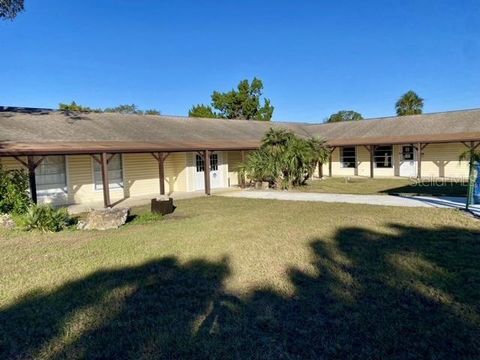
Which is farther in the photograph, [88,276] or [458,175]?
[458,175]

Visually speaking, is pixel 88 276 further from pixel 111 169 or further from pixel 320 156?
pixel 320 156

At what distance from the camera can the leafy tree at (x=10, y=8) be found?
15.6 m

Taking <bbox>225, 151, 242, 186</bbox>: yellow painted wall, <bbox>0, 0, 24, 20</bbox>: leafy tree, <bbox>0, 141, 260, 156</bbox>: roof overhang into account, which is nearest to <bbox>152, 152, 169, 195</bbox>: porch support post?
<bbox>0, 141, 260, 156</bbox>: roof overhang

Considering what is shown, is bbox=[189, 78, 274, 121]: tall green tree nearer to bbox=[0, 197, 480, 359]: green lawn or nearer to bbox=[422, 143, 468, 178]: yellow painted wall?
bbox=[422, 143, 468, 178]: yellow painted wall

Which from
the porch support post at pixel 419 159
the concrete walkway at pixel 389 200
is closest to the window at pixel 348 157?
the porch support post at pixel 419 159

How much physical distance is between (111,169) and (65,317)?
1216 cm

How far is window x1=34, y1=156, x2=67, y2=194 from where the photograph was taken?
1355 centimetres

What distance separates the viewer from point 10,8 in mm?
15789

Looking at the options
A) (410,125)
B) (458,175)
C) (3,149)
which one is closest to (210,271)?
(3,149)

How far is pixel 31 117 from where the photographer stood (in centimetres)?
1570

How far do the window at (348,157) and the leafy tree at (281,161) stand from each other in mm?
8526

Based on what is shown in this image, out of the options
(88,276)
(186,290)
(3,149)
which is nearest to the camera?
(186,290)

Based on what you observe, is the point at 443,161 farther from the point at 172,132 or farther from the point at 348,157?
the point at 172,132

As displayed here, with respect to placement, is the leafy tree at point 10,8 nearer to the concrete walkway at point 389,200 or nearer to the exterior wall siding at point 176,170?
the exterior wall siding at point 176,170
